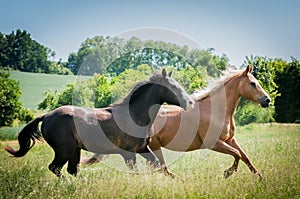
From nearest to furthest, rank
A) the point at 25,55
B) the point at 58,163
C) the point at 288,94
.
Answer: the point at 58,163 → the point at 288,94 → the point at 25,55

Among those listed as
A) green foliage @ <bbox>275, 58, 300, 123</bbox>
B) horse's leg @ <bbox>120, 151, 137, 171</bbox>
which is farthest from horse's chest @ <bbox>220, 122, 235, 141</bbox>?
green foliage @ <bbox>275, 58, 300, 123</bbox>

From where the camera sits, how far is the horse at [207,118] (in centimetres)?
765

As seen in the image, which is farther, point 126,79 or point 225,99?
point 126,79

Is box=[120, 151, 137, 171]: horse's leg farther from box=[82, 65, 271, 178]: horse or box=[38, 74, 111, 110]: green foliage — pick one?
box=[38, 74, 111, 110]: green foliage

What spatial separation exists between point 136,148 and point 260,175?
2.17 m

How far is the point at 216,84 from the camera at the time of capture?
803 cm

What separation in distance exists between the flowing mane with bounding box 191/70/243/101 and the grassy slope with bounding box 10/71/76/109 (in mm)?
39356

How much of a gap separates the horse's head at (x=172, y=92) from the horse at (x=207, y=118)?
43.0 inches

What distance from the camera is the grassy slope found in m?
47.5

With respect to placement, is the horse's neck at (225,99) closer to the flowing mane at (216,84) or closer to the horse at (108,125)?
the flowing mane at (216,84)

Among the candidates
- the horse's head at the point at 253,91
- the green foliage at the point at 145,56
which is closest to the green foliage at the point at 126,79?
the green foliage at the point at 145,56

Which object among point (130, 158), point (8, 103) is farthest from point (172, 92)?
point (8, 103)

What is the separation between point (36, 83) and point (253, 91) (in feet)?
151

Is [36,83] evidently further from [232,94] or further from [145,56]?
[232,94]
